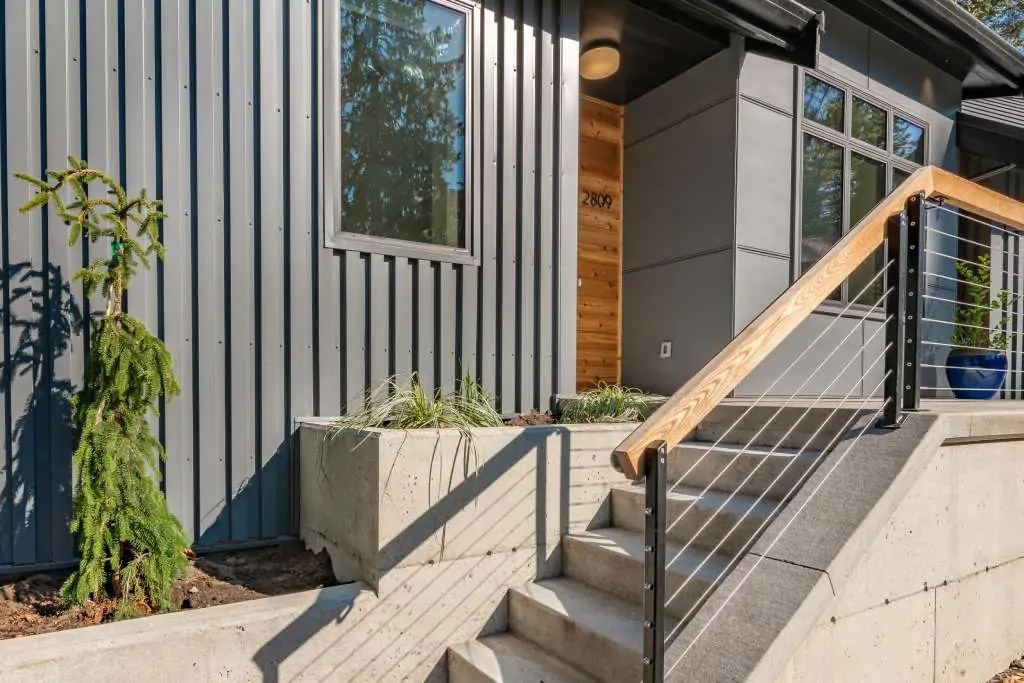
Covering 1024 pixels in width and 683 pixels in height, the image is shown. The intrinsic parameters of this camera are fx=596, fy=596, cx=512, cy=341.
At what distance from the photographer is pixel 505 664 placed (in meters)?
2.42

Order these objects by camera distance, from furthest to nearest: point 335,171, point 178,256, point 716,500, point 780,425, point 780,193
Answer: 1. point 780,193
2. point 335,171
3. point 780,425
4. point 178,256
5. point 716,500

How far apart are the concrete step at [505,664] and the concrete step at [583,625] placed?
0.04 meters

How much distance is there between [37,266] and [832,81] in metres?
5.60

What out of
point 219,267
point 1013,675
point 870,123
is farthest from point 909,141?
point 219,267

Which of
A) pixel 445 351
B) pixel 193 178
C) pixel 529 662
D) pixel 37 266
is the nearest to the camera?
pixel 529 662

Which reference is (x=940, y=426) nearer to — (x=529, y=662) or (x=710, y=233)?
(x=529, y=662)

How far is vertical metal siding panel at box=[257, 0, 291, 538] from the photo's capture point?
3035 mm

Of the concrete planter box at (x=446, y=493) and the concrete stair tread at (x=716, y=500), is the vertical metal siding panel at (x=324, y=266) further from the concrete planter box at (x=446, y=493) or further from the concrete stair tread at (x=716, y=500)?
the concrete stair tread at (x=716, y=500)

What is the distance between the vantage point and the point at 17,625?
2211mm

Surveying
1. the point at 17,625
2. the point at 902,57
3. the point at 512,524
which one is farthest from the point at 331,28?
the point at 902,57

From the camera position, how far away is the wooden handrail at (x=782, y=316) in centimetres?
165

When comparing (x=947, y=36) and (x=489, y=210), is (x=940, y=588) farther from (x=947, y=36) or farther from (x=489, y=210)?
(x=947, y=36)

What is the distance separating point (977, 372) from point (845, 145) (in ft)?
7.09

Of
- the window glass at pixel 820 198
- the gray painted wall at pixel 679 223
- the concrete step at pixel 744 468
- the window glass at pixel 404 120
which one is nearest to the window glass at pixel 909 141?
the window glass at pixel 820 198
